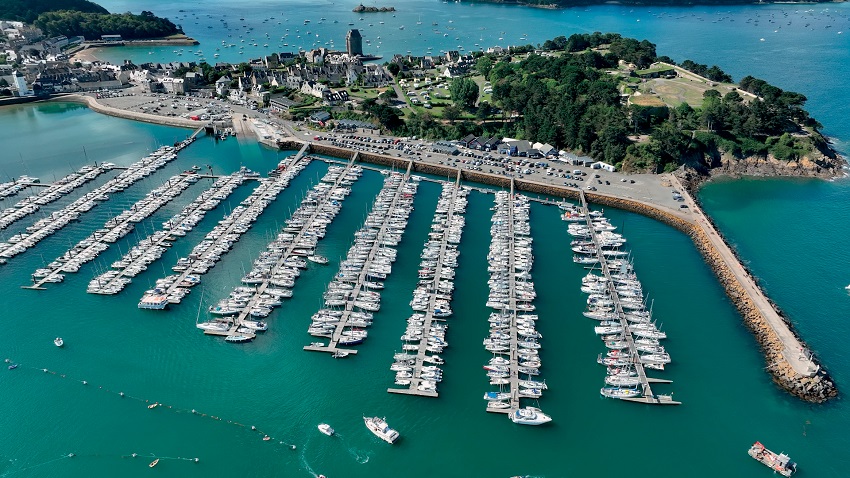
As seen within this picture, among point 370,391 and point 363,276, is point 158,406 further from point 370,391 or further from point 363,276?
point 363,276

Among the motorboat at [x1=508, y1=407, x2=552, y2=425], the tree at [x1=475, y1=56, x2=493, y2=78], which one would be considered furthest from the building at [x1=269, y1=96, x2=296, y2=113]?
the motorboat at [x1=508, y1=407, x2=552, y2=425]

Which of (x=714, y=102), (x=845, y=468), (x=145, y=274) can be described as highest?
(x=714, y=102)

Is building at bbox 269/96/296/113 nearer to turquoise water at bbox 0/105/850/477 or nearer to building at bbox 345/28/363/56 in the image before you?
building at bbox 345/28/363/56

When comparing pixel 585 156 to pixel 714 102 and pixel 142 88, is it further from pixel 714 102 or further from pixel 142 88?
pixel 142 88

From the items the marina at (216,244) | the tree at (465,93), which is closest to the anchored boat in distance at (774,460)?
the marina at (216,244)

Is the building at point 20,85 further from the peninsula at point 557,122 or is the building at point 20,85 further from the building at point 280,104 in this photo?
the building at point 280,104

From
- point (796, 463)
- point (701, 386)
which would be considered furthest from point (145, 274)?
point (796, 463)

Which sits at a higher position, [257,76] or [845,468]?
[257,76]

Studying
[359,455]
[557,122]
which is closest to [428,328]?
[359,455]
